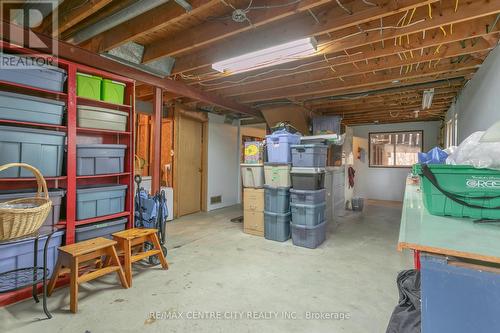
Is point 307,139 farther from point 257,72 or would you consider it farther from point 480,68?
point 480,68

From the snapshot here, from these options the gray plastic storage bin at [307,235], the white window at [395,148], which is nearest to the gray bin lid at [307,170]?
the gray plastic storage bin at [307,235]

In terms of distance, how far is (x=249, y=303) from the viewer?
7.19 ft

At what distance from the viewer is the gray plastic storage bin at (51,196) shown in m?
2.21

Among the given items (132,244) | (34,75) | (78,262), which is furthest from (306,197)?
(34,75)

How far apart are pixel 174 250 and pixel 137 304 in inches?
51.6

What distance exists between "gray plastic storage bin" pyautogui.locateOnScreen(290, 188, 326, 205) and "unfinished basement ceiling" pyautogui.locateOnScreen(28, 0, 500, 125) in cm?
172

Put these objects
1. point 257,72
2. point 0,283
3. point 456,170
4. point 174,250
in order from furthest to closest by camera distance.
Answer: point 257,72, point 174,250, point 0,283, point 456,170

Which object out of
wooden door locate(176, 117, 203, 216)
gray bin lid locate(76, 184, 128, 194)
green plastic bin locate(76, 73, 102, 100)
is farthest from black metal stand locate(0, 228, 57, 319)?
wooden door locate(176, 117, 203, 216)

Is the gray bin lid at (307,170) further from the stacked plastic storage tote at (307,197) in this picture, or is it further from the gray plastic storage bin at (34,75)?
the gray plastic storage bin at (34,75)

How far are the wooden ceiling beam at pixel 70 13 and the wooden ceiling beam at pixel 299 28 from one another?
0.93m

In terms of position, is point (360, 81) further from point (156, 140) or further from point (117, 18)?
point (117, 18)

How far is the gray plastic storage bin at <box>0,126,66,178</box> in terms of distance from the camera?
2.12m

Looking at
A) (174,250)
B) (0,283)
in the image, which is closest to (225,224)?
(174,250)

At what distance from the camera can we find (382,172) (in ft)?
26.6
